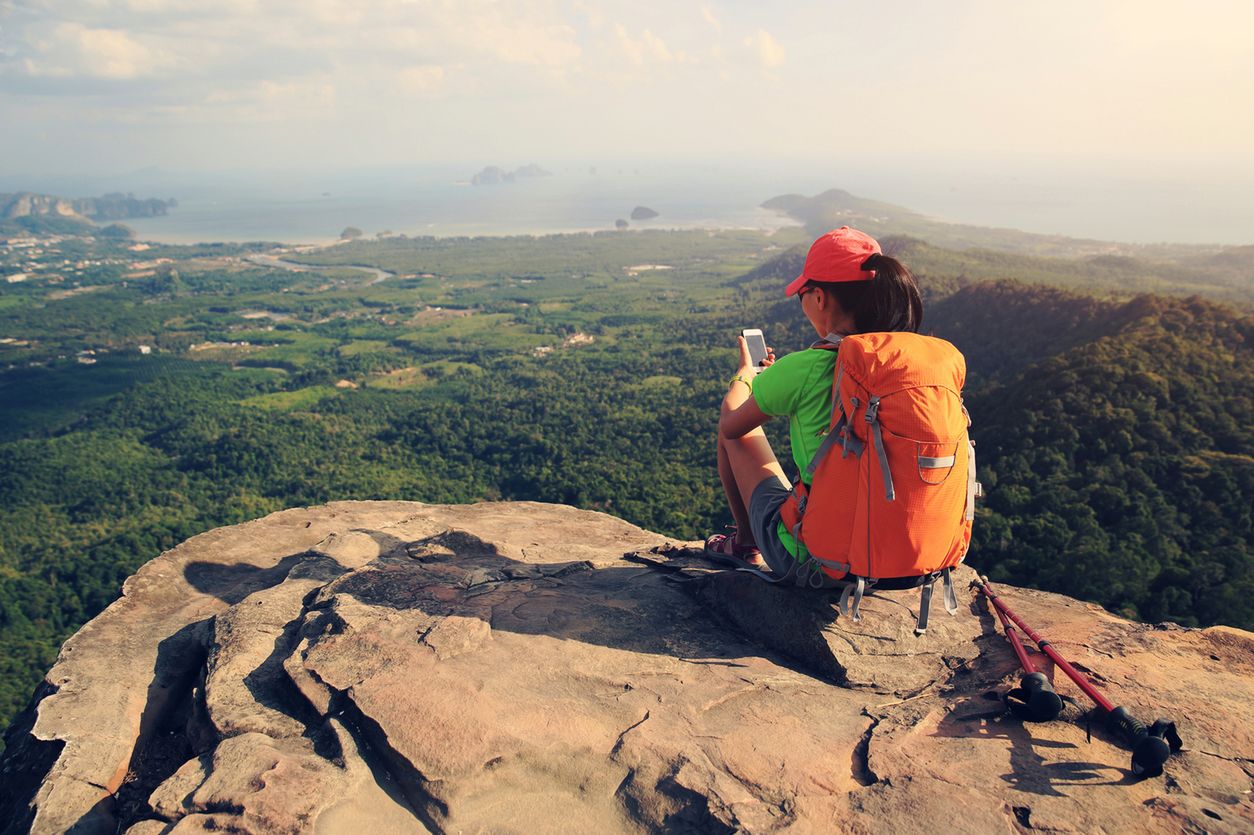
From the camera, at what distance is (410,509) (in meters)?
13.3

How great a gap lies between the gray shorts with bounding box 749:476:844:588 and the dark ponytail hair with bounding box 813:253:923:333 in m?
1.49

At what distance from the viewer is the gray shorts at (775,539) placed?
17.7 feet

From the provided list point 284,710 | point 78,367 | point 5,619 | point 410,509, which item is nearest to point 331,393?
point 78,367

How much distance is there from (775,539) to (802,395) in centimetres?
127

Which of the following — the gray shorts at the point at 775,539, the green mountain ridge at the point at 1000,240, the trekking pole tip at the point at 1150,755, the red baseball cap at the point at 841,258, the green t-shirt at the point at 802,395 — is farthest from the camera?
the green mountain ridge at the point at 1000,240

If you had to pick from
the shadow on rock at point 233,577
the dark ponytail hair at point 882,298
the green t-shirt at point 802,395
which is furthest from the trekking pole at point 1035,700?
the shadow on rock at point 233,577

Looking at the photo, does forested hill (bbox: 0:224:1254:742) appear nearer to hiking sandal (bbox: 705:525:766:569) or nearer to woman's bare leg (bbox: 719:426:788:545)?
woman's bare leg (bbox: 719:426:788:545)

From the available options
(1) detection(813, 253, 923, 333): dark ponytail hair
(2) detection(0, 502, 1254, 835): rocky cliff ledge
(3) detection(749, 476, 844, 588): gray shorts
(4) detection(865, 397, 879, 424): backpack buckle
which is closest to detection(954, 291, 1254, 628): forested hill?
(2) detection(0, 502, 1254, 835): rocky cliff ledge

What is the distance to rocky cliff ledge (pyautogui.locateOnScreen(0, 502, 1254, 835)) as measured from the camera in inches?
161

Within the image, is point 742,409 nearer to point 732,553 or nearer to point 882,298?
point 882,298

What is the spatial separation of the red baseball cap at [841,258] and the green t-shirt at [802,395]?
0.54 m

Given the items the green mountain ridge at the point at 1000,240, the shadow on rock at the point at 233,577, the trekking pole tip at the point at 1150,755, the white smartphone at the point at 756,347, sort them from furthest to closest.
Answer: the green mountain ridge at the point at 1000,240 < the shadow on rock at the point at 233,577 < the white smartphone at the point at 756,347 < the trekking pole tip at the point at 1150,755

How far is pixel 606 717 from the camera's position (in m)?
4.84

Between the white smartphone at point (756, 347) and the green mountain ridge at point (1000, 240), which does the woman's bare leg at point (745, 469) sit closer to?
the white smartphone at point (756, 347)
